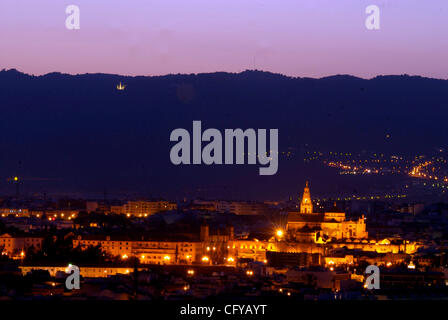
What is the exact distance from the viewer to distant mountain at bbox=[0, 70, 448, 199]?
110 m

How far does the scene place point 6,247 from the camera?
1802 inches

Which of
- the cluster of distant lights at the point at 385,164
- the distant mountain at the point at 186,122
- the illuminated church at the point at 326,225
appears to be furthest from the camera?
the distant mountain at the point at 186,122

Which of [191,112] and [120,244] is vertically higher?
[191,112]

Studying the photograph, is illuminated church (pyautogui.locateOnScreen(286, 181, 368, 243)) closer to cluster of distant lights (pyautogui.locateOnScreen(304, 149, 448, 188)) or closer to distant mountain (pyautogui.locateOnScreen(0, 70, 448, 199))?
cluster of distant lights (pyautogui.locateOnScreen(304, 149, 448, 188))

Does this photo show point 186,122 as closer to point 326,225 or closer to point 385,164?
point 385,164

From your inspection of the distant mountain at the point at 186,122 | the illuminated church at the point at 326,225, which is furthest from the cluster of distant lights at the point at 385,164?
the illuminated church at the point at 326,225

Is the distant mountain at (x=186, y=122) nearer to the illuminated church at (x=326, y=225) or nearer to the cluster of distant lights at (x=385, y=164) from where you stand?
the cluster of distant lights at (x=385, y=164)

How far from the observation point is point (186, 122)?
129 meters

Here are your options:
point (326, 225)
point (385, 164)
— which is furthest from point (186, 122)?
point (326, 225)

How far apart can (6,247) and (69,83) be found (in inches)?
4080

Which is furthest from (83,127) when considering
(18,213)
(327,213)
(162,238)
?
(162,238)

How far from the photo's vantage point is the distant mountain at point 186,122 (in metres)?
110
